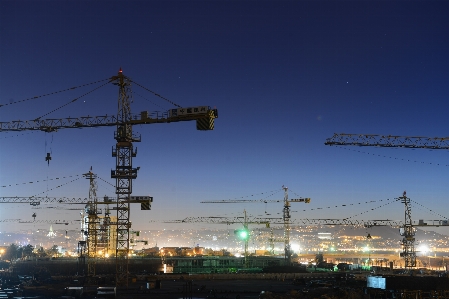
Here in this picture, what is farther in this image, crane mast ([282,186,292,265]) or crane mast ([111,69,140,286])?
crane mast ([282,186,292,265])

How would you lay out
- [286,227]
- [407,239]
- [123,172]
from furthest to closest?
[286,227] → [407,239] → [123,172]

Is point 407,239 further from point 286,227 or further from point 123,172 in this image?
point 123,172

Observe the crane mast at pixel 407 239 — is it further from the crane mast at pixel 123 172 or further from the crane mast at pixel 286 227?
the crane mast at pixel 123 172

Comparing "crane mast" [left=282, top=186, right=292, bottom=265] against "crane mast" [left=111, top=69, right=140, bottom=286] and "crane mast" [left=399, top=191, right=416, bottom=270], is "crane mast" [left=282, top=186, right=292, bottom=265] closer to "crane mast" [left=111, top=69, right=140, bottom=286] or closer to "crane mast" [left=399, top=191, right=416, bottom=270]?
"crane mast" [left=399, top=191, right=416, bottom=270]

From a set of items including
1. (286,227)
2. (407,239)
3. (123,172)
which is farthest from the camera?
(286,227)

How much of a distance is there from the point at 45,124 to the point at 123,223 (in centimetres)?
2602

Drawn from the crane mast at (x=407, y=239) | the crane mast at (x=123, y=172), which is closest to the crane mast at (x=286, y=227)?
the crane mast at (x=407, y=239)

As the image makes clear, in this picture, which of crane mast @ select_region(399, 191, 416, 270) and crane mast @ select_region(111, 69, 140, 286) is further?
crane mast @ select_region(399, 191, 416, 270)

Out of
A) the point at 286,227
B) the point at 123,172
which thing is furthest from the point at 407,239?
the point at 123,172

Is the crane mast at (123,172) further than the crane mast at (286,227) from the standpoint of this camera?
No

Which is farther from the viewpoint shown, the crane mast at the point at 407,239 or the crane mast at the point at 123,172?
the crane mast at the point at 407,239

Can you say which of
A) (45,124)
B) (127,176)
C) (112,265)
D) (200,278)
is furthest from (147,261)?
(127,176)

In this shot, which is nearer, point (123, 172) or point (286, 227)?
point (123, 172)

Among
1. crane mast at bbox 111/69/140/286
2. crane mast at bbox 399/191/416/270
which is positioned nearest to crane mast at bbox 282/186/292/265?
crane mast at bbox 399/191/416/270
